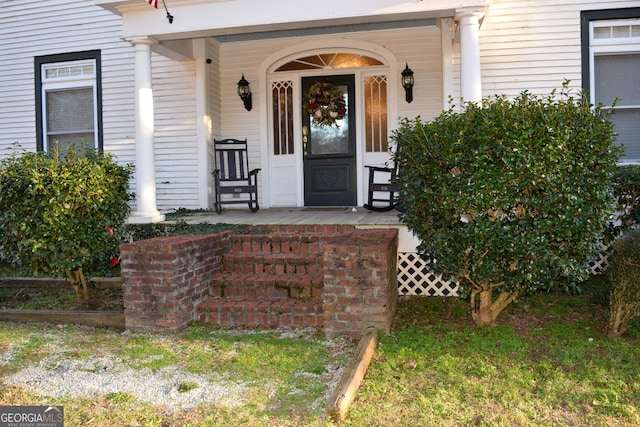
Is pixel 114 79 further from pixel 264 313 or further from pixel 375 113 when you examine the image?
pixel 264 313

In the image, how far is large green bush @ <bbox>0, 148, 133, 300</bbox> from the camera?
4.64 metres

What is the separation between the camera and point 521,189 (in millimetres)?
3633

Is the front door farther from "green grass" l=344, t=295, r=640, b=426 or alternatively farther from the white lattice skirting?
"green grass" l=344, t=295, r=640, b=426

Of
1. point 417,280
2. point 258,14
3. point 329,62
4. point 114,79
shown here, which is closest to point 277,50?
point 329,62

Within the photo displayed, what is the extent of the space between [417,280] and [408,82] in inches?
124

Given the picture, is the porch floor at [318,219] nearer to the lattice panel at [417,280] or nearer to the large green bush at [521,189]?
the lattice panel at [417,280]

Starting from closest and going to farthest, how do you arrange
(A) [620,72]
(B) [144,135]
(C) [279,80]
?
(B) [144,135]
(A) [620,72]
(C) [279,80]

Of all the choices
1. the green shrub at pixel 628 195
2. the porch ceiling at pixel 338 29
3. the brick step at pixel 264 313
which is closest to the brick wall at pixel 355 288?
the brick step at pixel 264 313

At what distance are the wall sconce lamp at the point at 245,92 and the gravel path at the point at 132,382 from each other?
490 centimetres

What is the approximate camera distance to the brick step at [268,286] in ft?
14.7

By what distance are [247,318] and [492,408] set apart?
6.97 ft

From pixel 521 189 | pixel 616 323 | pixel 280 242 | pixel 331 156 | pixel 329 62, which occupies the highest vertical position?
pixel 329 62

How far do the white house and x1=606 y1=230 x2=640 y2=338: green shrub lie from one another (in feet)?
10.3

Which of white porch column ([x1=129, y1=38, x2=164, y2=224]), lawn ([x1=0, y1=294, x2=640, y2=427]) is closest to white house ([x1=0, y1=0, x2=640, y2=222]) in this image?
white porch column ([x1=129, y1=38, x2=164, y2=224])
